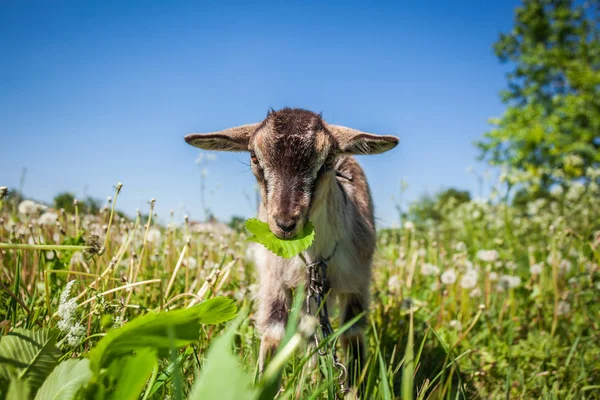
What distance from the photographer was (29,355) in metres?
1.26

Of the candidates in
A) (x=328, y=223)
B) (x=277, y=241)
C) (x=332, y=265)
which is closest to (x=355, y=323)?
(x=332, y=265)

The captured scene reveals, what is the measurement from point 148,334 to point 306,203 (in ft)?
4.09

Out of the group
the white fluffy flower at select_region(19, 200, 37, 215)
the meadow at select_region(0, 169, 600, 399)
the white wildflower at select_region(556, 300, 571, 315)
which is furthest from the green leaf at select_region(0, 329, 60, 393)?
the white wildflower at select_region(556, 300, 571, 315)

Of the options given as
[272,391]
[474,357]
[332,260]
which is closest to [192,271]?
[332,260]

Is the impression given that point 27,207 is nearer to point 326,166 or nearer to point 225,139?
point 225,139

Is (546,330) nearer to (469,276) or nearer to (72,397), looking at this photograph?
(469,276)

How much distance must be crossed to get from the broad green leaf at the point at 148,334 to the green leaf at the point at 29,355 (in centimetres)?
26

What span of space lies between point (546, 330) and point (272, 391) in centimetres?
383

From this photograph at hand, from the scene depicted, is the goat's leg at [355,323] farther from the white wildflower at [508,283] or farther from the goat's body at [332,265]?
the white wildflower at [508,283]

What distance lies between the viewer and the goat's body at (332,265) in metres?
2.76

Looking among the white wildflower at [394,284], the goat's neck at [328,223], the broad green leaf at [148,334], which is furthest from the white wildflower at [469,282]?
the broad green leaf at [148,334]

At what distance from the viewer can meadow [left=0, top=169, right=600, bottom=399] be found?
3.80 feet

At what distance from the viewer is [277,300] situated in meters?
2.89

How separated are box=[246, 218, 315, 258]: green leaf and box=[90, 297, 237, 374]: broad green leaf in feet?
2.10
